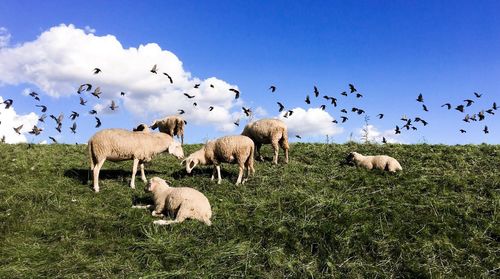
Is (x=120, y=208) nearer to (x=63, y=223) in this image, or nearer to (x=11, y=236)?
(x=63, y=223)

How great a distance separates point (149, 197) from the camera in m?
12.2

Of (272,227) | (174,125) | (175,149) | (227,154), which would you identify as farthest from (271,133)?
(174,125)

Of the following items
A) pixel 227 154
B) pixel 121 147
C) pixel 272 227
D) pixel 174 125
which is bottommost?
pixel 272 227

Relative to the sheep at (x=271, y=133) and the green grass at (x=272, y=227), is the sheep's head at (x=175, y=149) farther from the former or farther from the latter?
the sheep at (x=271, y=133)

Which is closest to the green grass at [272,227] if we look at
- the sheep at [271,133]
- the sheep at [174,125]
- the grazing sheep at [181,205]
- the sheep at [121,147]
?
the grazing sheep at [181,205]

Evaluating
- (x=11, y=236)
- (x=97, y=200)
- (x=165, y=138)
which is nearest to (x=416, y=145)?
(x=165, y=138)

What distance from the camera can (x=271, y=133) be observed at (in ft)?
54.9

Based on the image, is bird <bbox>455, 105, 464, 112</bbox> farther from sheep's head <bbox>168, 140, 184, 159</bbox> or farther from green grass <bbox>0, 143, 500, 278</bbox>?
sheep's head <bbox>168, 140, 184, 159</bbox>

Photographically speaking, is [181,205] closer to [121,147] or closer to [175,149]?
[121,147]

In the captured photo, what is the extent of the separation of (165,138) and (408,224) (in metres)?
8.72

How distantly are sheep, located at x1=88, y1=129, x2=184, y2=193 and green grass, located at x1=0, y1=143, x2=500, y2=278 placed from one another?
740 mm

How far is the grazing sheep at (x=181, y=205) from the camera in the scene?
392 inches

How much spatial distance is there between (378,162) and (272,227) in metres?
6.10

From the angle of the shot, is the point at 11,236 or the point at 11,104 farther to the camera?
the point at 11,104
